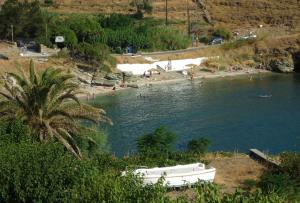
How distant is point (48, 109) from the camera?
77.6 feet

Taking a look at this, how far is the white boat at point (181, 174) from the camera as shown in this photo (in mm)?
21234

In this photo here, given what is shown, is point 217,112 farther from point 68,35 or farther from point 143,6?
point 143,6

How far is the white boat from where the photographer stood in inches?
836

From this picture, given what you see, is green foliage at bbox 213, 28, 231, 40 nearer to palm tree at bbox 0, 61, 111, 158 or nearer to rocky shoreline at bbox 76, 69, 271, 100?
rocky shoreline at bbox 76, 69, 271, 100

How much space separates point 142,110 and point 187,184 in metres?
37.3

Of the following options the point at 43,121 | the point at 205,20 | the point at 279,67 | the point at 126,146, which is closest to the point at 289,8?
the point at 205,20

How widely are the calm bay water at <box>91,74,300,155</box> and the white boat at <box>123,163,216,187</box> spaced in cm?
1811

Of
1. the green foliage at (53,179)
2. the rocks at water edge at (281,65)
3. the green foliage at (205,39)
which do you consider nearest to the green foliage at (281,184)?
the green foliage at (53,179)

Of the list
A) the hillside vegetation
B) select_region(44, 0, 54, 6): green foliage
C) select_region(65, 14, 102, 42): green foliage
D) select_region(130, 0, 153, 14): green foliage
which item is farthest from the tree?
select_region(44, 0, 54, 6): green foliage

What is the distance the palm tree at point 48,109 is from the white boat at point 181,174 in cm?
321

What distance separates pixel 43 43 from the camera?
78688 mm

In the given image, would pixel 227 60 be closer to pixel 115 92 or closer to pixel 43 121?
pixel 115 92

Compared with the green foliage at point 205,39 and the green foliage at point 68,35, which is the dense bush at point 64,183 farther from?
the green foliage at point 205,39

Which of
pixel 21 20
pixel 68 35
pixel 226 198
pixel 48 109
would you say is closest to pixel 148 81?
pixel 68 35
